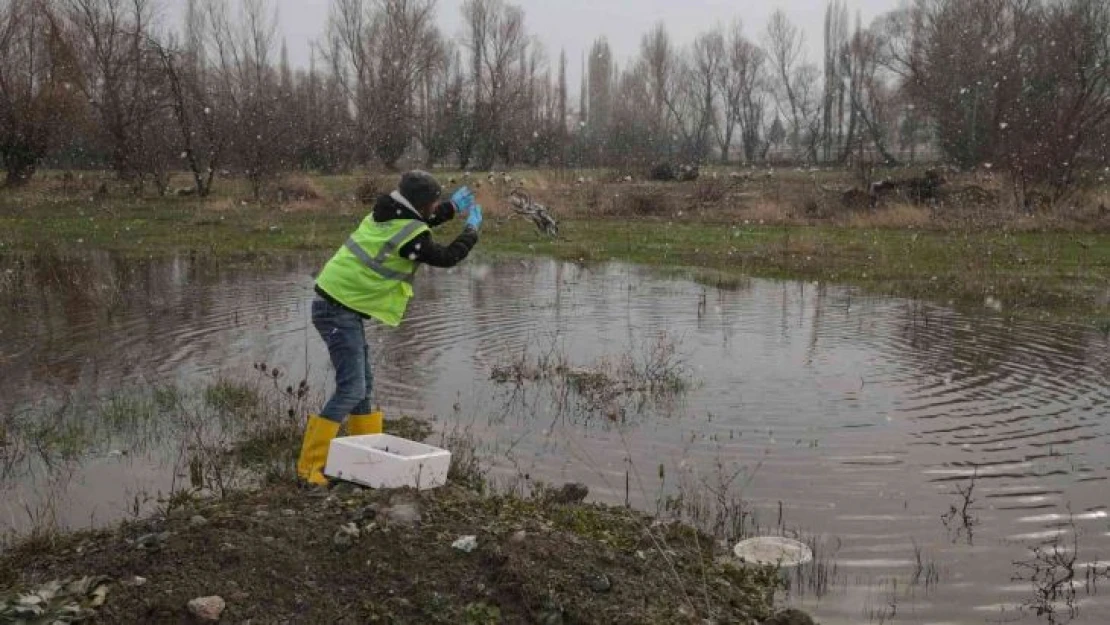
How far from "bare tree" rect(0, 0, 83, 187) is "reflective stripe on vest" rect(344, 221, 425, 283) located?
32267mm

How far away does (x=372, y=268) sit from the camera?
6.08 metres

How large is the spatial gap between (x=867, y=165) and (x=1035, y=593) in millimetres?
26776

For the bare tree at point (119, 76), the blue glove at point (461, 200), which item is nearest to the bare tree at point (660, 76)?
the bare tree at point (119, 76)

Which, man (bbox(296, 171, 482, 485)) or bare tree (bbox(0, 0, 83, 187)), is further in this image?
bare tree (bbox(0, 0, 83, 187))

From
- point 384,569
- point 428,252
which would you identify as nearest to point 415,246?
point 428,252

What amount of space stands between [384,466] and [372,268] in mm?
1180

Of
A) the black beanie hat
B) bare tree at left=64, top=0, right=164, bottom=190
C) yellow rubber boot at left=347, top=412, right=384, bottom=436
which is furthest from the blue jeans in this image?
bare tree at left=64, top=0, right=164, bottom=190

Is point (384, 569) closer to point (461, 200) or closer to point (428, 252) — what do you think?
point (428, 252)

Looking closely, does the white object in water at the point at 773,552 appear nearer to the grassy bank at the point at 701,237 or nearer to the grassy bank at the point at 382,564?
the grassy bank at the point at 382,564

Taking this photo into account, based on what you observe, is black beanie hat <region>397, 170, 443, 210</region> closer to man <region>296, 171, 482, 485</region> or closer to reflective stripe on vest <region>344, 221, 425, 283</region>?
man <region>296, 171, 482, 485</region>

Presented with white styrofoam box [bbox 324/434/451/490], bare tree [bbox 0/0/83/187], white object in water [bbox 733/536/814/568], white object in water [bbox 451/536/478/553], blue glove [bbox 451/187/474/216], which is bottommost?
white object in water [bbox 733/536/814/568]

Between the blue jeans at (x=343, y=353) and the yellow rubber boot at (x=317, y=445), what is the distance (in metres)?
0.06

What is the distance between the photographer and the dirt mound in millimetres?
4250

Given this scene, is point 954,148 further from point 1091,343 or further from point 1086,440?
point 1086,440
